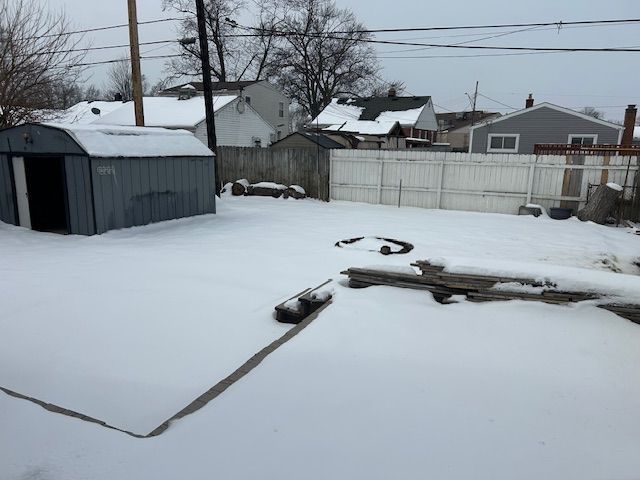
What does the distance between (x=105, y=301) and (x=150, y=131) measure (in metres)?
6.54

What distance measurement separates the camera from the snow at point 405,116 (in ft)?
110

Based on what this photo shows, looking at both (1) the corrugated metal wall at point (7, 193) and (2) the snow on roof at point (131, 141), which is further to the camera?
(1) the corrugated metal wall at point (7, 193)

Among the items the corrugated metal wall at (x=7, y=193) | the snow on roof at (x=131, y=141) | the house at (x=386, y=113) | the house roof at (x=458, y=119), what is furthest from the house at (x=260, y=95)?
the house roof at (x=458, y=119)

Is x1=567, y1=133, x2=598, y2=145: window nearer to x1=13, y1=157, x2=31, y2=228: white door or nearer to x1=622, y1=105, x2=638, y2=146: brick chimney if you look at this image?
x1=622, y1=105, x2=638, y2=146: brick chimney

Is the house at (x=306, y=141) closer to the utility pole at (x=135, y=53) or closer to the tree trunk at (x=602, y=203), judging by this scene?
the utility pole at (x=135, y=53)

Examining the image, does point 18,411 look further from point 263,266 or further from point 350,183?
point 350,183

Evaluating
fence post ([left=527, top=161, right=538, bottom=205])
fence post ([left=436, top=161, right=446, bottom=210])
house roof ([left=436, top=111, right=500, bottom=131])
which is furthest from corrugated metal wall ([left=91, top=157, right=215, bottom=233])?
house roof ([left=436, top=111, right=500, bottom=131])

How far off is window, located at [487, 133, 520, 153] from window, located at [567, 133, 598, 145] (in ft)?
7.36

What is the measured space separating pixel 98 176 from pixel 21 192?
243 centimetres

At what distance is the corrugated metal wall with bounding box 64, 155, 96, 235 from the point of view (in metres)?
8.92

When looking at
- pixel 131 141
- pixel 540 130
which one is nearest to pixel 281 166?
pixel 131 141

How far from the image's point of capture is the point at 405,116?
34.3 meters

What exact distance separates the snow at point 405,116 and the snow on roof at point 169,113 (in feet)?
41.4

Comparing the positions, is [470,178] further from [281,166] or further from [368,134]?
[368,134]
